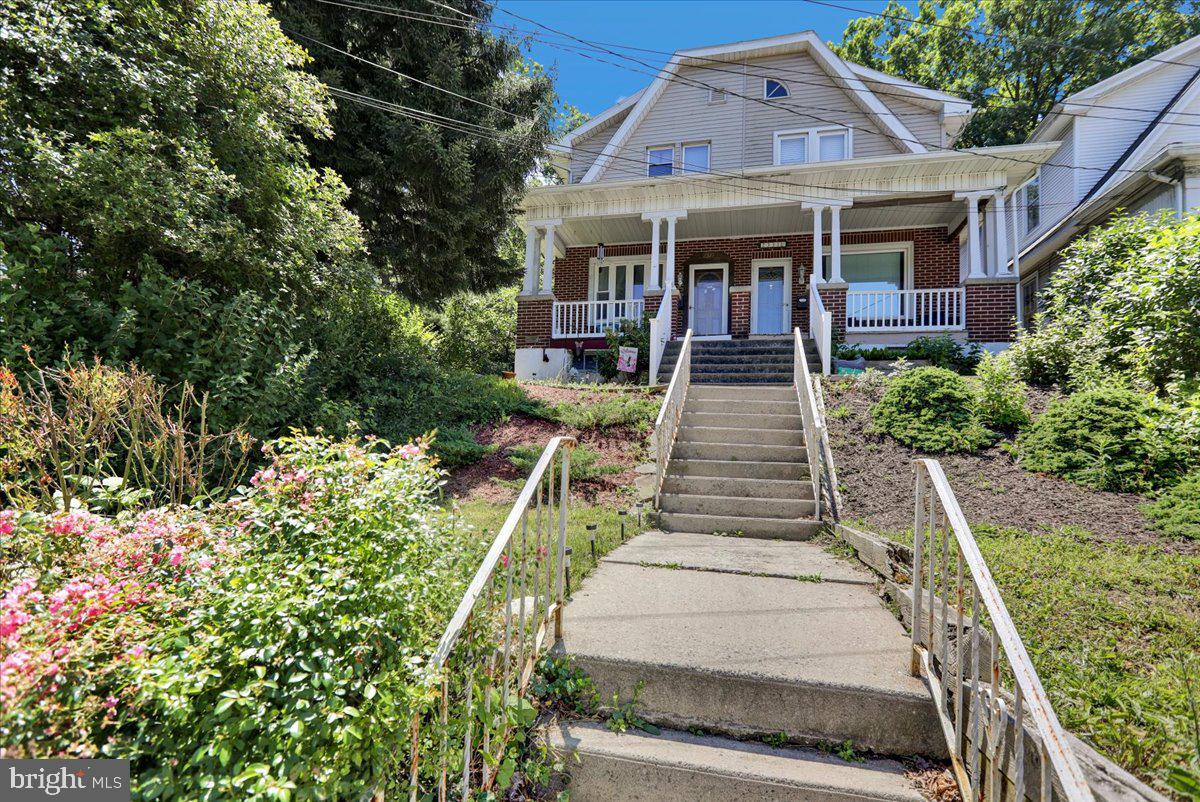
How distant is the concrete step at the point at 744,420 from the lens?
698 centimetres

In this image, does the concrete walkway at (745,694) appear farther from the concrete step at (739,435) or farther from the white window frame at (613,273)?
the white window frame at (613,273)

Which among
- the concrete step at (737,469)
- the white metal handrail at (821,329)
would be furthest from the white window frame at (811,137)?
A: the concrete step at (737,469)

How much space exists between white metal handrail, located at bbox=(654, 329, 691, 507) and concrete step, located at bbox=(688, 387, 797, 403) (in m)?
0.26

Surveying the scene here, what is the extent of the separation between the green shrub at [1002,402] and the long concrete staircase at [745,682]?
3.40 metres

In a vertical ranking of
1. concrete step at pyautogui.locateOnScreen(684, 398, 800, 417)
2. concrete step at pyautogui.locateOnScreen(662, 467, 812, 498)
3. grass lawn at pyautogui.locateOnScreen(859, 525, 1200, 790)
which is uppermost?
concrete step at pyautogui.locateOnScreen(684, 398, 800, 417)

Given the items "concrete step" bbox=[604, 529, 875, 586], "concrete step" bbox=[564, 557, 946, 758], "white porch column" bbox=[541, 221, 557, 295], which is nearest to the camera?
"concrete step" bbox=[564, 557, 946, 758]

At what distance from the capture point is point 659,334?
10039 mm

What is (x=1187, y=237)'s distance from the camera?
558 cm

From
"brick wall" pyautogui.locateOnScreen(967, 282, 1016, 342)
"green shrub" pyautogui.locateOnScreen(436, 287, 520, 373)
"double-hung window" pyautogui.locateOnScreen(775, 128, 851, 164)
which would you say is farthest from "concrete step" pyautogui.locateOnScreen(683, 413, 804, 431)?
"green shrub" pyautogui.locateOnScreen(436, 287, 520, 373)

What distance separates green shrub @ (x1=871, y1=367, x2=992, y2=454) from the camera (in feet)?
19.4

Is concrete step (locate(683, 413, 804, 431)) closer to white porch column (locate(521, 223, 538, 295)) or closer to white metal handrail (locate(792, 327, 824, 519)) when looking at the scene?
white metal handrail (locate(792, 327, 824, 519))

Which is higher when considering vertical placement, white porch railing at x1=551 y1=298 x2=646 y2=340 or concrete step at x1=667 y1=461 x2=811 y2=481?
white porch railing at x1=551 y1=298 x2=646 y2=340

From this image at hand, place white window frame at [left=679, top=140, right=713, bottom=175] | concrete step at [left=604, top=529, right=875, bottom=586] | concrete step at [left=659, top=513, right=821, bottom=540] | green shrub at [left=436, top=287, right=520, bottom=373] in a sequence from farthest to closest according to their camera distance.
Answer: green shrub at [left=436, top=287, right=520, bottom=373], white window frame at [left=679, top=140, right=713, bottom=175], concrete step at [left=659, top=513, right=821, bottom=540], concrete step at [left=604, top=529, right=875, bottom=586]

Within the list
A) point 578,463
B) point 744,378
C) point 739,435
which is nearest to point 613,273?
point 744,378
